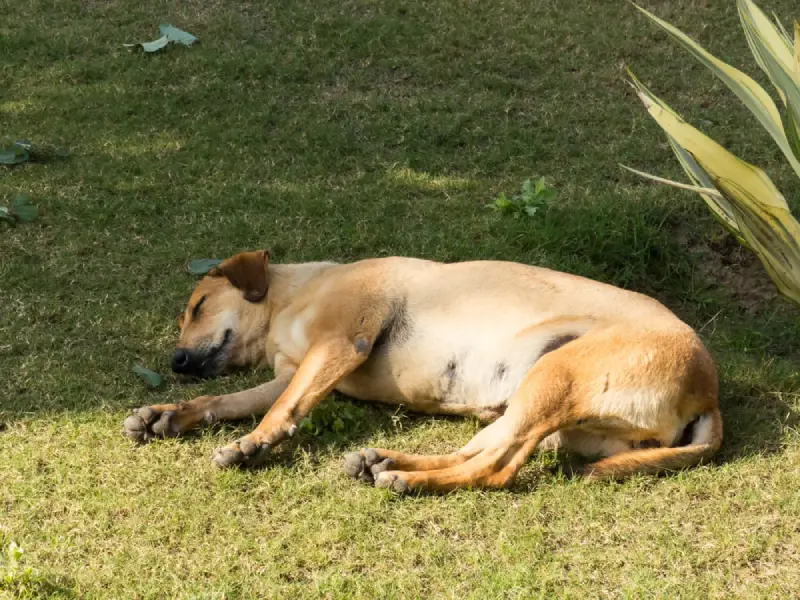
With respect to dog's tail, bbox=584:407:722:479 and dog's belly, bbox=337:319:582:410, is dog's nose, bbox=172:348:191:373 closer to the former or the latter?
dog's belly, bbox=337:319:582:410

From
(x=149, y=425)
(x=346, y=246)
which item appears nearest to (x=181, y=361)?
(x=149, y=425)

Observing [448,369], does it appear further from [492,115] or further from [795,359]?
[492,115]

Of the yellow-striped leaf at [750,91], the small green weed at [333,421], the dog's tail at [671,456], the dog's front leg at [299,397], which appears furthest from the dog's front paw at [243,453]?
the yellow-striped leaf at [750,91]

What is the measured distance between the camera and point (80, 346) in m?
5.23

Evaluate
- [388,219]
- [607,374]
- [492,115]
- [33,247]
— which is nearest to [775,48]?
[607,374]

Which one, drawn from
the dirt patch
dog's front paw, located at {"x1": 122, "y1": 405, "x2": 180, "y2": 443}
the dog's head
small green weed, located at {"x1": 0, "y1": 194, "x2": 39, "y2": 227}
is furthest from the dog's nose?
the dirt patch

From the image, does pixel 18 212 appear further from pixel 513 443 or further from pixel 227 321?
pixel 513 443

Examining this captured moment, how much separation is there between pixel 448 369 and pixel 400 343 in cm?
28

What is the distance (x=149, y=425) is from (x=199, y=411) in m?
0.24

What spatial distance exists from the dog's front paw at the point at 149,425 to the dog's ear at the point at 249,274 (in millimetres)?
859

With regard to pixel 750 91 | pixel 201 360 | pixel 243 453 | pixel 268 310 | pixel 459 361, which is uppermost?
pixel 750 91

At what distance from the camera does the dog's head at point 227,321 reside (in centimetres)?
505

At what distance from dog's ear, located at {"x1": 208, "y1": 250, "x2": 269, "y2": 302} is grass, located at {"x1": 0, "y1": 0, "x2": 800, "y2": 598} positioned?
432 mm

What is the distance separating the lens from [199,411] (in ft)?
14.9
